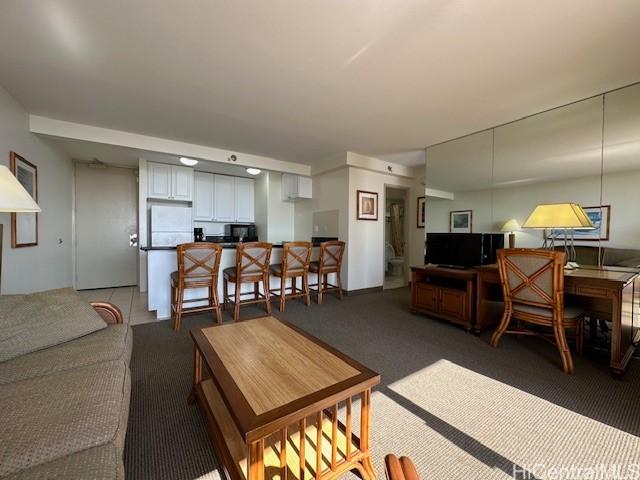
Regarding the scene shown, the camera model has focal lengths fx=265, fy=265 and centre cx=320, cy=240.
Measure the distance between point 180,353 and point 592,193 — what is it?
4016 millimetres

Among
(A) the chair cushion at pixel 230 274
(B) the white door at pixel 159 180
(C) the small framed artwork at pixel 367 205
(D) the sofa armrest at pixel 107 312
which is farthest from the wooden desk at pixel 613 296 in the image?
(B) the white door at pixel 159 180

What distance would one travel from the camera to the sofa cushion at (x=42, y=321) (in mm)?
1271

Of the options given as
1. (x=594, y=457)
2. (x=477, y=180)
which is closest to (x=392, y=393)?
(x=594, y=457)

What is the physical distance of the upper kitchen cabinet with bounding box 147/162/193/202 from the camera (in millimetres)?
4340

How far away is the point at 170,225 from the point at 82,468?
434 cm

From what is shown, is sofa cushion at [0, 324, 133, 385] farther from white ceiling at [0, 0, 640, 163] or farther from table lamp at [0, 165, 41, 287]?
white ceiling at [0, 0, 640, 163]

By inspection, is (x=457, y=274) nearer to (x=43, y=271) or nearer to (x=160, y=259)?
(x=160, y=259)

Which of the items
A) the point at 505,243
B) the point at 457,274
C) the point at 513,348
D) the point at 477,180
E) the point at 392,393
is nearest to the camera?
the point at 392,393

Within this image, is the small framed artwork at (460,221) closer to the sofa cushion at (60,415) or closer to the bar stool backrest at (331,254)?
the bar stool backrest at (331,254)

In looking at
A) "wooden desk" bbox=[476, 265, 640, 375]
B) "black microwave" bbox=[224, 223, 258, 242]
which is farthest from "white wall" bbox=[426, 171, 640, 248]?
"black microwave" bbox=[224, 223, 258, 242]

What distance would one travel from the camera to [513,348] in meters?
2.37

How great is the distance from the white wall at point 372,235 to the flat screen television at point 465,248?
1383 mm

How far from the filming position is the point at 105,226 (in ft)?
15.3

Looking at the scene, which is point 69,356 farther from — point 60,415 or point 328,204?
point 328,204
